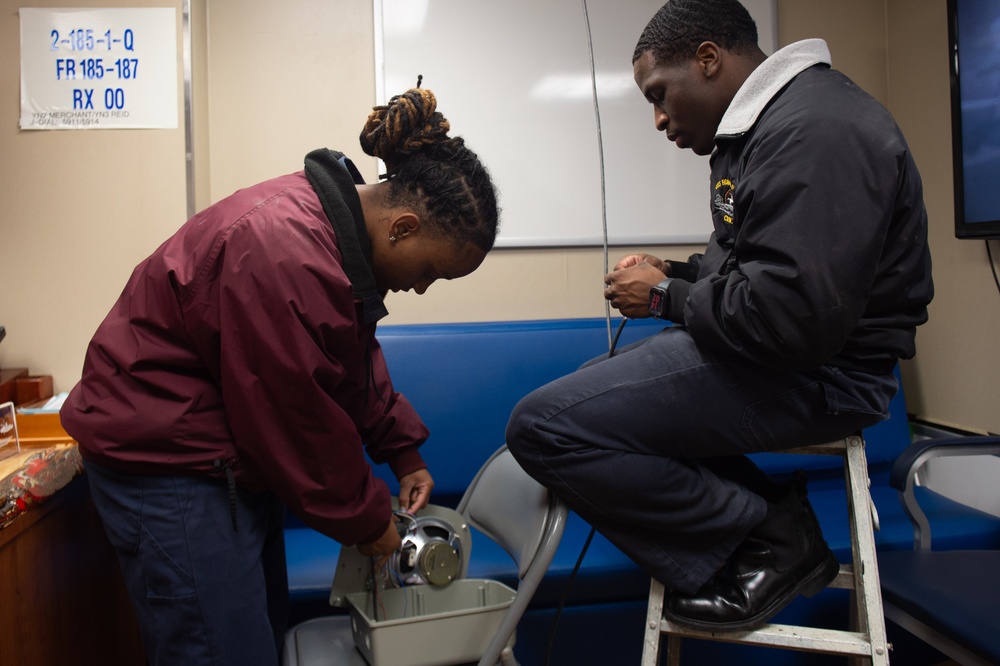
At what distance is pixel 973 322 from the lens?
7.73 ft

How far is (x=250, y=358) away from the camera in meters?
1.06

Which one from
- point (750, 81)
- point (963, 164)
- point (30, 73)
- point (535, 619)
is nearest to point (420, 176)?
point (750, 81)

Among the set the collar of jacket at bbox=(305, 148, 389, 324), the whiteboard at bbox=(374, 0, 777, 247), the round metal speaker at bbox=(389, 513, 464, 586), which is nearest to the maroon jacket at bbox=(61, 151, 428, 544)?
the collar of jacket at bbox=(305, 148, 389, 324)

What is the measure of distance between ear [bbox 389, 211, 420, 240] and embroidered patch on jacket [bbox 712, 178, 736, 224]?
1.82 feet

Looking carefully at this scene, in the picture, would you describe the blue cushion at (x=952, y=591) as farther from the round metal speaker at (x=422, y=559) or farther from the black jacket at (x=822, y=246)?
the round metal speaker at (x=422, y=559)

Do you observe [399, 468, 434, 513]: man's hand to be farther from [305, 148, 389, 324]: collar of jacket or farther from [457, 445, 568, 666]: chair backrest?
[305, 148, 389, 324]: collar of jacket

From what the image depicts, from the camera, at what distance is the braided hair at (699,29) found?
1.43 meters

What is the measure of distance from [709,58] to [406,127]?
614 millimetres

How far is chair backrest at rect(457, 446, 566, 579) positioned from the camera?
127cm

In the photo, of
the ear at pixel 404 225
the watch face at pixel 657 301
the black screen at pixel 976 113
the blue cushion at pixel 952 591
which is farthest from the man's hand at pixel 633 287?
the black screen at pixel 976 113

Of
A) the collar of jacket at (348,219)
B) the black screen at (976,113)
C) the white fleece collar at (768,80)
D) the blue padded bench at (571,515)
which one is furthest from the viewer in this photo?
the black screen at (976,113)

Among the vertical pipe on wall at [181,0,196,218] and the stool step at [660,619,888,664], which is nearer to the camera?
the stool step at [660,619,888,664]

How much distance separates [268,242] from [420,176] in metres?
0.28

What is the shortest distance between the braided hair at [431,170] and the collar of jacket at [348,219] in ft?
0.22
